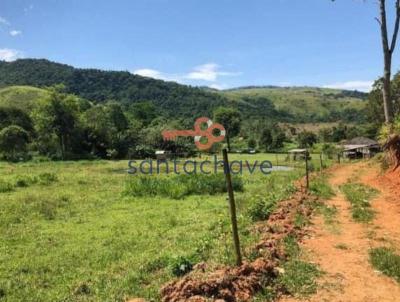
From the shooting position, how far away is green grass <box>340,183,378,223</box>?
10.5 m

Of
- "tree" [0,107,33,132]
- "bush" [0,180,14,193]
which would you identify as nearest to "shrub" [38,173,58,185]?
"bush" [0,180,14,193]

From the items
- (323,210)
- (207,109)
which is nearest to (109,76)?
(207,109)

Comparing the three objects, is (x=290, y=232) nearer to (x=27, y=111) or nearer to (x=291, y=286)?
(x=291, y=286)

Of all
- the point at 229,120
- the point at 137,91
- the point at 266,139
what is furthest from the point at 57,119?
the point at 137,91

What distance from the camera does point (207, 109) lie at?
495ft

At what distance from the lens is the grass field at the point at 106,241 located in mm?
7012

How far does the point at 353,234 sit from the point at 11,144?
174 ft

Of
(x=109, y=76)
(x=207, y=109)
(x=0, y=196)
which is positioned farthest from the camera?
(x=109, y=76)

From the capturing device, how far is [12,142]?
175 ft

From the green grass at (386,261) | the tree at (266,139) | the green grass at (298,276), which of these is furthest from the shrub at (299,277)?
the tree at (266,139)

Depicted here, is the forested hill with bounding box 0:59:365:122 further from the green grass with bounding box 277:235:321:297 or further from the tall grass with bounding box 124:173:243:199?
the green grass with bounding box 277:235:321:297

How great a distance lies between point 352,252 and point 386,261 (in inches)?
36.4

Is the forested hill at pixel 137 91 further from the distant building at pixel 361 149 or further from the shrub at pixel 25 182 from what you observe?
the shrub at pixel 25 182

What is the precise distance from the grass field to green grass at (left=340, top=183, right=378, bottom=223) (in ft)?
7.66
